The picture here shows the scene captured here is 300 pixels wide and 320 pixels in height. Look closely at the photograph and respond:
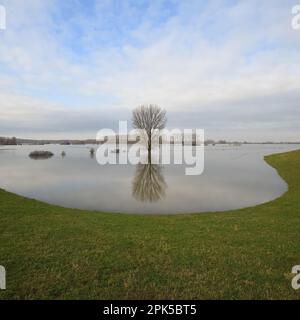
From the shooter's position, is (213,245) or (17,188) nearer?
(213,245)

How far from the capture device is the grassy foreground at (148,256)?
5117 millimetres

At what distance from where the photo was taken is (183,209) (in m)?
13.1

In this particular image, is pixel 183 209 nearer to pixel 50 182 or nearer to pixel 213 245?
pixel 213 245

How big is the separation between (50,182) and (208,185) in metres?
14.3

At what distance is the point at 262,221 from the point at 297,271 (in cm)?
429

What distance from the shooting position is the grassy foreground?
16.8 ft

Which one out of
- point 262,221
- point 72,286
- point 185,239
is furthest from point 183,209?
point 72,286

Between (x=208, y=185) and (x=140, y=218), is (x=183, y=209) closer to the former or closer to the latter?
(x=140, y=218)

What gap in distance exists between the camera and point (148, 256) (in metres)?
6.64

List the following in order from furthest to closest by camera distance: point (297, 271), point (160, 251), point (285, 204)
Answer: point (285, 204), point (160, 251), point (297, 271)

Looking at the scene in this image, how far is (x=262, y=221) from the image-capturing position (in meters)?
10.0

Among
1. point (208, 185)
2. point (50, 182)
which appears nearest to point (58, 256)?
point (208, 185)
